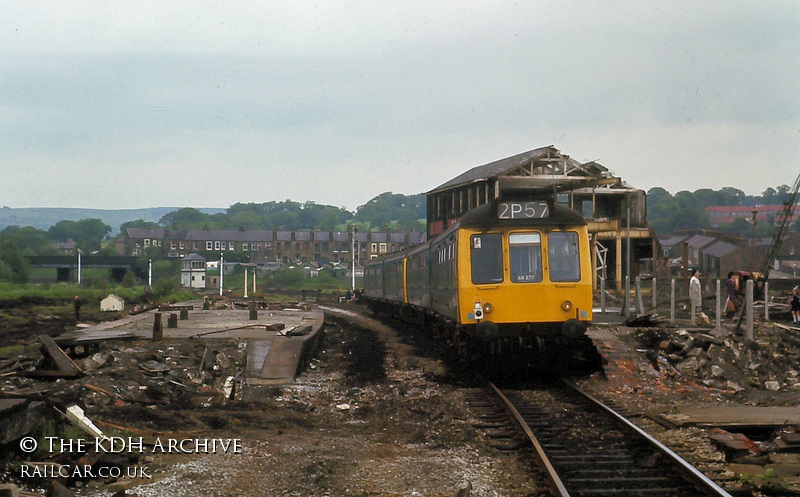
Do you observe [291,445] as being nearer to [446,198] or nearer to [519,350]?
[519,350]

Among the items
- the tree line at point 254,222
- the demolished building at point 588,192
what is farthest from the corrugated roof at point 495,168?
the tree line at point 254,222

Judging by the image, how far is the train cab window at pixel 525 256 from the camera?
47.2ft

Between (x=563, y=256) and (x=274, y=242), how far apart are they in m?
131

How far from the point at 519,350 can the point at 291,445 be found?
256 inches

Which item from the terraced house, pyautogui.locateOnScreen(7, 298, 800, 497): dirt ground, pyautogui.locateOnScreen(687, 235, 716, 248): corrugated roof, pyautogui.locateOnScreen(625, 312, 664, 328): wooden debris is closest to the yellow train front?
pyautogui.locateOnScreen(7, 298, 800, 497): dirt ground

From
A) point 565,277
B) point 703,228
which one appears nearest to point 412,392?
point 565,277

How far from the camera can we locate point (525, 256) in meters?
14.5

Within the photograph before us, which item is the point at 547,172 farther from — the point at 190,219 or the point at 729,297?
the point at 190,219

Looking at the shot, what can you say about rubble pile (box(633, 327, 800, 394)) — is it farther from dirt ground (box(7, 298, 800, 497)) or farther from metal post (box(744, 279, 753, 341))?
metal post (box(744, 279, 753, 341))

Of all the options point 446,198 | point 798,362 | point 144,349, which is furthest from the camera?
point 446,198

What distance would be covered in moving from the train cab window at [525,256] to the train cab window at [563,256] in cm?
21

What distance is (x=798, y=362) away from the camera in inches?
692

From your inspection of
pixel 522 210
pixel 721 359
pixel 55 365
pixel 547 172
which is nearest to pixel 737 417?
pixel 522 210

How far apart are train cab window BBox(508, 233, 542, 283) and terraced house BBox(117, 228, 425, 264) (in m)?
123
